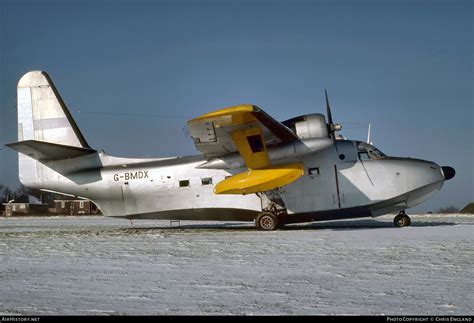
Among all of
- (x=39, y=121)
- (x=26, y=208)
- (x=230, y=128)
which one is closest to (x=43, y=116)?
(x=39, y=121)

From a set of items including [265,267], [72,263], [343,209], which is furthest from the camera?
[343,209]

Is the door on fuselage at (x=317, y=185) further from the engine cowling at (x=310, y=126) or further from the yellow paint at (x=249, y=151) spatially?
the yellow paint at (x=249, y=151)

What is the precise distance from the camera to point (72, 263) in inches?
316

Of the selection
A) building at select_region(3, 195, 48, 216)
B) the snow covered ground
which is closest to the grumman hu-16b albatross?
the snow covered ground

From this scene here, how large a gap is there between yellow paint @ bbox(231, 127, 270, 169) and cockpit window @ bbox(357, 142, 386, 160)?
10.3ft

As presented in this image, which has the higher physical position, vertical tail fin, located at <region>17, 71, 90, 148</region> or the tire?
vertical tail fin, located at <region>17, 71, 90, 148</region>

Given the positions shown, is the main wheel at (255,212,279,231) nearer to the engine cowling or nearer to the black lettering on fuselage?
the engine cowling

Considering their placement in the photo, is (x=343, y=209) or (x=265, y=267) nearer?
(x=265, y=267)

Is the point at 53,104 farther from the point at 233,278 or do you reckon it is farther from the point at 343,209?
the point at 233,278

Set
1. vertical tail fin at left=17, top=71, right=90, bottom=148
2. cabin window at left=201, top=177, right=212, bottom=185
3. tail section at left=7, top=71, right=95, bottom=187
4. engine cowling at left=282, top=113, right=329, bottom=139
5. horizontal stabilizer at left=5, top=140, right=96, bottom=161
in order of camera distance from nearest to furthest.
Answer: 1. horizontal stabilizer at left=5, top=140, right=96, bottom=161
2. engine cowling at left=282, top=113, right=329, bottom=139
3. cabin window at left=201, top=177, right=212, bottom=185
4. tail section at left=7, top=71, right=95, bottom=187
5. vertical tail fin at left=17, top=71, right=90, bottom=148

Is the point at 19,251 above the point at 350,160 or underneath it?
underneath

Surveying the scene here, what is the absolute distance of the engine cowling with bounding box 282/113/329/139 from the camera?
14.8 m

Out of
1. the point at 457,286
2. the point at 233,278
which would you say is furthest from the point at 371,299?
the point at 233,278

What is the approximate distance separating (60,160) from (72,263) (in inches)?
356
